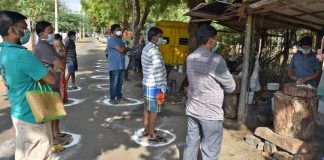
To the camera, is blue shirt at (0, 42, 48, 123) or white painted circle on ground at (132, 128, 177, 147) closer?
blue shirt at (0, 42, 48, 123)

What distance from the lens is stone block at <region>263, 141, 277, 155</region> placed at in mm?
4770

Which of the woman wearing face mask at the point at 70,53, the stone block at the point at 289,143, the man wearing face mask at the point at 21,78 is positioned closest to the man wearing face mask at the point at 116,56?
the woman wearing face mask at the point at 70,53

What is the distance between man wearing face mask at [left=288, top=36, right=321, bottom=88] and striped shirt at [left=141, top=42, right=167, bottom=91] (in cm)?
268

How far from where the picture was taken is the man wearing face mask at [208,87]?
3.35 m

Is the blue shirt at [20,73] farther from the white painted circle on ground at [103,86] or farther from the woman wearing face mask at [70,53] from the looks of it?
the white painted circle on ground at [103,86]

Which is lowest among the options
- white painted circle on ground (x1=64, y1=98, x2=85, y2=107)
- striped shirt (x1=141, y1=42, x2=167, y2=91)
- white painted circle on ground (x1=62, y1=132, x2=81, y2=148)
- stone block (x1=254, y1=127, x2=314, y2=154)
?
white painted circle on ground (x1=62, y1=132, x2=81, y2=148)

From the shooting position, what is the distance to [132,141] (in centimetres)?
531

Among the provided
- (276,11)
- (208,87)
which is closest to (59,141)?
(208,87)

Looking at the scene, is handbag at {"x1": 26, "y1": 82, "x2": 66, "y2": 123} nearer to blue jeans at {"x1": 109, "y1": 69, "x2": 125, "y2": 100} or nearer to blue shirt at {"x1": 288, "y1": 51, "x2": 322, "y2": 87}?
blue jeans at {"x1": 109, "y1": 69, "x2": 125, "y2": 100}

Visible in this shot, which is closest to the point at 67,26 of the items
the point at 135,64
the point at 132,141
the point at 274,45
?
the point at 135,64

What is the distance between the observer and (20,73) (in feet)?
9.59

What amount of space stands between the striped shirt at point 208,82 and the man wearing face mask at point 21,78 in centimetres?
146

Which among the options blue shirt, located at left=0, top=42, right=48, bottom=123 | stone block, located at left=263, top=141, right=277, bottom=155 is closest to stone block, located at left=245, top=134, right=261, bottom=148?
stone block, located at left=263, top=141, right=277, bottom=155

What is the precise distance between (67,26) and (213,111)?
4705cm
